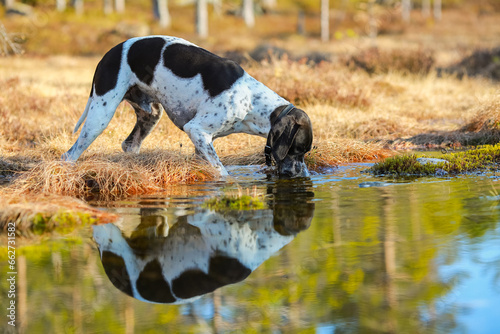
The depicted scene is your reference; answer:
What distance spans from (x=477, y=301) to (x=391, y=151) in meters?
5.78

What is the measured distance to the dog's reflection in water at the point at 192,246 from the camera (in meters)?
3.59

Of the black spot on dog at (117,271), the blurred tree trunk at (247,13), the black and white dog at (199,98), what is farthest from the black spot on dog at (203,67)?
the blurred tree trunk at (247,13)

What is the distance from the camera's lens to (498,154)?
750cm

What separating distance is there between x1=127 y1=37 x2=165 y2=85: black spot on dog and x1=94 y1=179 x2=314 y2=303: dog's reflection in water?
1.89 meters

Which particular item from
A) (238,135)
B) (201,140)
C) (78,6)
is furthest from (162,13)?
(201,140)

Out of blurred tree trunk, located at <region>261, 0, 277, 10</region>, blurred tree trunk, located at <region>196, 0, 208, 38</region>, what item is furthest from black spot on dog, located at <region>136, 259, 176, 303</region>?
blurred tree trunk, located at <region>261, 0, 277, 10</region>

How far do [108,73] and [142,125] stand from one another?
944 mm

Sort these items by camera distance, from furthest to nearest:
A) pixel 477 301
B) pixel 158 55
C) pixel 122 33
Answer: pixel 122 33 → pixel 158 55 → pixel 477 301

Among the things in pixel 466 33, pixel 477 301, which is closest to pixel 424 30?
pixel 466 33

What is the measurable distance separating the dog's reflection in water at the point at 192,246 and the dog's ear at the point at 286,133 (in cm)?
76

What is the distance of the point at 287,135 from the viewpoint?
639 cm

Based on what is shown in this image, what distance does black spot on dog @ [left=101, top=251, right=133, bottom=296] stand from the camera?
355 centimetres

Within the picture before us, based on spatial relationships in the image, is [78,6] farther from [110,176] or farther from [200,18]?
[110,176]

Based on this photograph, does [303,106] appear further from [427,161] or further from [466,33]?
[466,33]
